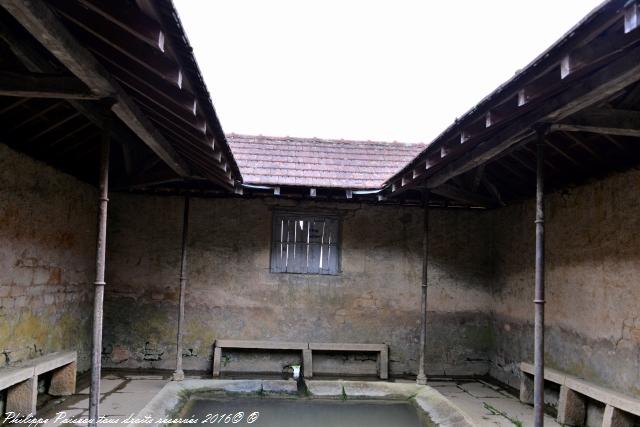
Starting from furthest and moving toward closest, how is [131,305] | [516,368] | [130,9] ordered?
[131,305]
[516,368]
[130,9]

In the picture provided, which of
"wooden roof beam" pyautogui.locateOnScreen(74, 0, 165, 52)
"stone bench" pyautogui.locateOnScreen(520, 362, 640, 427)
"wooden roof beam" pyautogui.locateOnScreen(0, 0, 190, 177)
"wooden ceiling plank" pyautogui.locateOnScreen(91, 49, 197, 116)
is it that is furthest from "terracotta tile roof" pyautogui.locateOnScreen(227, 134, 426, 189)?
"wooden roof beam" pyautogui.locateOnScreen(74, 0, 165, 52)

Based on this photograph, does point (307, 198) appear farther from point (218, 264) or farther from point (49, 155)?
point (49, 155)

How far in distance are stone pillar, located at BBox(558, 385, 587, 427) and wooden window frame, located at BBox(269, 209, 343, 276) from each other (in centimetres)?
354

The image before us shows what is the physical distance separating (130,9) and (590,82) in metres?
2.67

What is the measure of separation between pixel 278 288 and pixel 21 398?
366 centimetres

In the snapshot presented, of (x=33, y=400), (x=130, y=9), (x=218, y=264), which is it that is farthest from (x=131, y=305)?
(x=130, y=9)

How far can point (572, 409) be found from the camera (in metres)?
5.26

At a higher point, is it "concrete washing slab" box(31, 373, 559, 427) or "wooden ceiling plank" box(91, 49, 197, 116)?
"wooden ceiling plank" box(91, 49, 197, 116)

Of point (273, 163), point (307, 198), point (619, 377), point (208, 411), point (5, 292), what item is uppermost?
point (273, 163)

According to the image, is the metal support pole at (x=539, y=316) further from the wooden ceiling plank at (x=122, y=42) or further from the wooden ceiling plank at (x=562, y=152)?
the wooden ceiling plank at (x=122, y=42)

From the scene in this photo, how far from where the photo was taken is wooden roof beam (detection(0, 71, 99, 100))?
3.37m

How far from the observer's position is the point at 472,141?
4379mm

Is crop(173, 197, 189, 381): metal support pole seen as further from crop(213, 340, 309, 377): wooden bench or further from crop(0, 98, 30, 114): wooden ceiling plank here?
crop(0, 98, 30, 114): wooden ceiling plank

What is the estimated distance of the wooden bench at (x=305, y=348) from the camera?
726 centimetres
